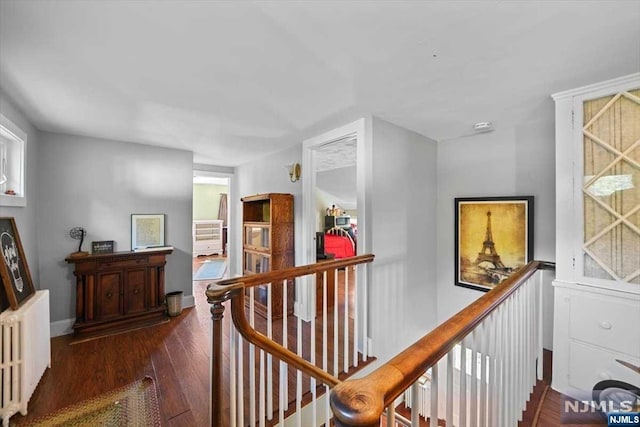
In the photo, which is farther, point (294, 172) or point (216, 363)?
point (294, 172)

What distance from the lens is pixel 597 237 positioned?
1897mm

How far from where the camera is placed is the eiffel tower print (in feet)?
9.68

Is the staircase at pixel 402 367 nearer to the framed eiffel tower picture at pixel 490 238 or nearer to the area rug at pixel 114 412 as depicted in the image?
the area rug at pixel 114 412

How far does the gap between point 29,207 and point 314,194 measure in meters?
2.96

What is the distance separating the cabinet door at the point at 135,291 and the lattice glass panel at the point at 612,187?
4382mm

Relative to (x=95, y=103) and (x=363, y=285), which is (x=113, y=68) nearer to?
(x=95, y=103)

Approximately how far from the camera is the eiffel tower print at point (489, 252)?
2.95 meters

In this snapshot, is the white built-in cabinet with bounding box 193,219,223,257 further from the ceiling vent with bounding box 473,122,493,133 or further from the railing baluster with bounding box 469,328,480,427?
the railing baluster with bounding box 469,328,480,427

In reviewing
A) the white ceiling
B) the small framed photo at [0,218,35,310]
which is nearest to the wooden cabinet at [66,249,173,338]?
the small framed photo at [0,218,35,310]

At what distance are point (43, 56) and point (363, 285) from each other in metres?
2.74

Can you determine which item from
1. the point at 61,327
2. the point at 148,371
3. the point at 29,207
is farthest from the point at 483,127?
the point at 61,327

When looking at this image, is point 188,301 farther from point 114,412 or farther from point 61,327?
point 114,412

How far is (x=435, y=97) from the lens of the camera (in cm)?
217

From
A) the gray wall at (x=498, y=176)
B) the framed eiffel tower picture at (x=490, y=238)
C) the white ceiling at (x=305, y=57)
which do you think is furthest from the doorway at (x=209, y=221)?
the framed eiffel tower picture at (x=490, y=238)
